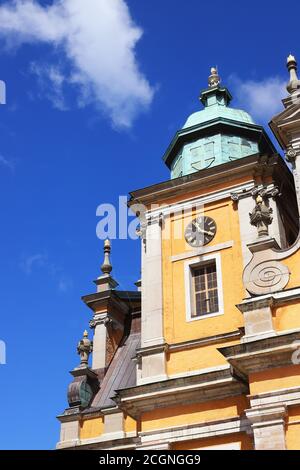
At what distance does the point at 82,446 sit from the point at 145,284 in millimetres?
4501

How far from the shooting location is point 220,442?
52.0 ft

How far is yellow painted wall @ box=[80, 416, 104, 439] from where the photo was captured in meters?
19.4

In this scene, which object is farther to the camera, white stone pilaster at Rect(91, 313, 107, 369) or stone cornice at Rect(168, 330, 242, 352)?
white stone pilaster at Rect(91, 313, 107, 369)

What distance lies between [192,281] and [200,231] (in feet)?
4.48

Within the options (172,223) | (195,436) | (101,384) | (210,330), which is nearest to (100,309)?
(101,384)

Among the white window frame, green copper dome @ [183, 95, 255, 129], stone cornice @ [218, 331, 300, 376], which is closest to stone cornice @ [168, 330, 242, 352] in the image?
the white window frame

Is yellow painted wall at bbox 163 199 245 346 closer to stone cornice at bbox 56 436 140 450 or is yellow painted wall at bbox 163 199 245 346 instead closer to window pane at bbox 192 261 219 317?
window pane at bbox 192 261 219 317

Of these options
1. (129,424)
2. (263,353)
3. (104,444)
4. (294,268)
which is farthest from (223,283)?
(104,444)

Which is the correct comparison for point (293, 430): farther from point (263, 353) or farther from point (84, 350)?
point (84, 350)

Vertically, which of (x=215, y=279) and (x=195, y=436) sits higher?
(x=215, y=279)

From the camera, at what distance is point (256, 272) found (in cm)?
1603

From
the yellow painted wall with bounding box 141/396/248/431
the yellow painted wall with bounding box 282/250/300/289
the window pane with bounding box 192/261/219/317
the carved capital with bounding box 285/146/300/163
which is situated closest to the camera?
the yellow painted wall with bounding box 282/250/300/289

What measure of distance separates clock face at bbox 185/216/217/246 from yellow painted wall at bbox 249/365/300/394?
491 centimetres

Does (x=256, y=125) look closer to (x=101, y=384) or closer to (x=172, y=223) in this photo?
(x=172, y=223)
